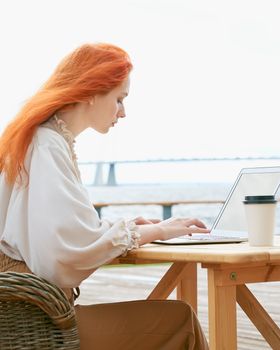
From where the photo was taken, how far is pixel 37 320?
4.87 feet

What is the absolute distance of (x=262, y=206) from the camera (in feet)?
5.65

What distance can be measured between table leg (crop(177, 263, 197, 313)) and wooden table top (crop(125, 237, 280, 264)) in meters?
0.44

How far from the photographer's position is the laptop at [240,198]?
204cm

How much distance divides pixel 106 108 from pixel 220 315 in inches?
20.9

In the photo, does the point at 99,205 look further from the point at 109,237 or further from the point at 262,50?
the point at 262,50

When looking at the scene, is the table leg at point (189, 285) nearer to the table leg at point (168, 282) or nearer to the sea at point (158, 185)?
the table leg at point (168, 282)

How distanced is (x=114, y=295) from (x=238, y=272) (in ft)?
10.7

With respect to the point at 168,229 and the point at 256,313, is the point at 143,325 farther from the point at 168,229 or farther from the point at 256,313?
the point at 256,313

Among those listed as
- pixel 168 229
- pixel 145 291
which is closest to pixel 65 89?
pixel 168 229

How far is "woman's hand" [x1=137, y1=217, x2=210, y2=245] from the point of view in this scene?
1.76 metres

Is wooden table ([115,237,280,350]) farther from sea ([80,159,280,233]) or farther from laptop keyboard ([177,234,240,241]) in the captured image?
sea ([80,159,280,233])

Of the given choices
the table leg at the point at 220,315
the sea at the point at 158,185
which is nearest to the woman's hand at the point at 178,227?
the table leg at the point at 220,315

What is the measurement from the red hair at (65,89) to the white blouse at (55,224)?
0.02 metres

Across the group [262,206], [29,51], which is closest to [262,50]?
[29,51]
